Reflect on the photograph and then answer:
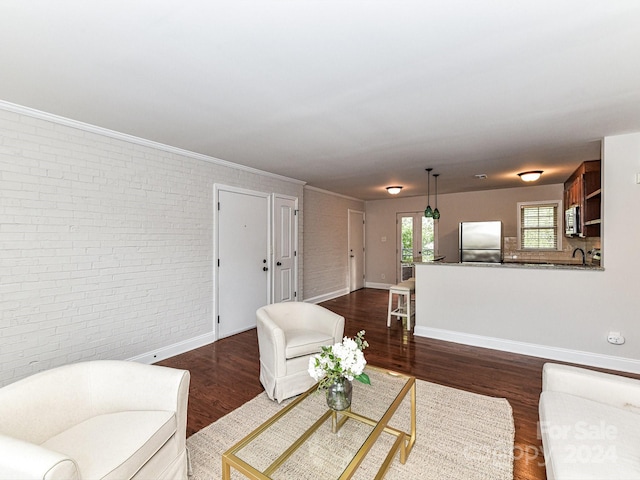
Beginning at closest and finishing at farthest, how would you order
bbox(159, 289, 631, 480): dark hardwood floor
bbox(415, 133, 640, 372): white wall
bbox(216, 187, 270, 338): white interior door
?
bbox(159, 289, 631, 480): dark hardwood floor < bbox(415, 133, 640, 372): white wall < bbox(216, 187, 270, 338): white interior door

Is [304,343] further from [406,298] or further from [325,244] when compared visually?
[325,244]

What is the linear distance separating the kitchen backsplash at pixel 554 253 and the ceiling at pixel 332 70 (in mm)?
2941

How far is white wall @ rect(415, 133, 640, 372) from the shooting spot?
3.08 metres

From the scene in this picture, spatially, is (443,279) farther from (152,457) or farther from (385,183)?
(152,457)

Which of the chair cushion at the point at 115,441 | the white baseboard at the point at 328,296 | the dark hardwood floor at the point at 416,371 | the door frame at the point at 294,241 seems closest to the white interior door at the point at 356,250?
the white baseboard at the point at 328,296

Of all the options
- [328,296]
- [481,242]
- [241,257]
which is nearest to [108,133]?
[241,257]

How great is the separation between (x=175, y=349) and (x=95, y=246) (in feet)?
4.88

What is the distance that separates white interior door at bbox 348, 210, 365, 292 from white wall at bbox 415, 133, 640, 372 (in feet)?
10.7

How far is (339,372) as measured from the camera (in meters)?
1.72

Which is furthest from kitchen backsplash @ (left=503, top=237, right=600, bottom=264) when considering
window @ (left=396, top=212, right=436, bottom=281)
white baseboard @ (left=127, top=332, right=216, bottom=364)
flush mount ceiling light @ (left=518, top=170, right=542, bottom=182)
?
white baseboard @ (left=127, top=332, right=216, bottom=364)

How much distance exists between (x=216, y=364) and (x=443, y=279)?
3.13 metres

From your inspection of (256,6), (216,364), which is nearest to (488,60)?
(256,6)

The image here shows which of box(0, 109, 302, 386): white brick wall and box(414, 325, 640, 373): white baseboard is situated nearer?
box(0, 109, 302, 386): white brick wall

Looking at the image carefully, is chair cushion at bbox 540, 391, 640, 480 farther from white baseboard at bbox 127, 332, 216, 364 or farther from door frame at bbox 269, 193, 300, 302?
door frame at bbox 269, 193, 300, 302
